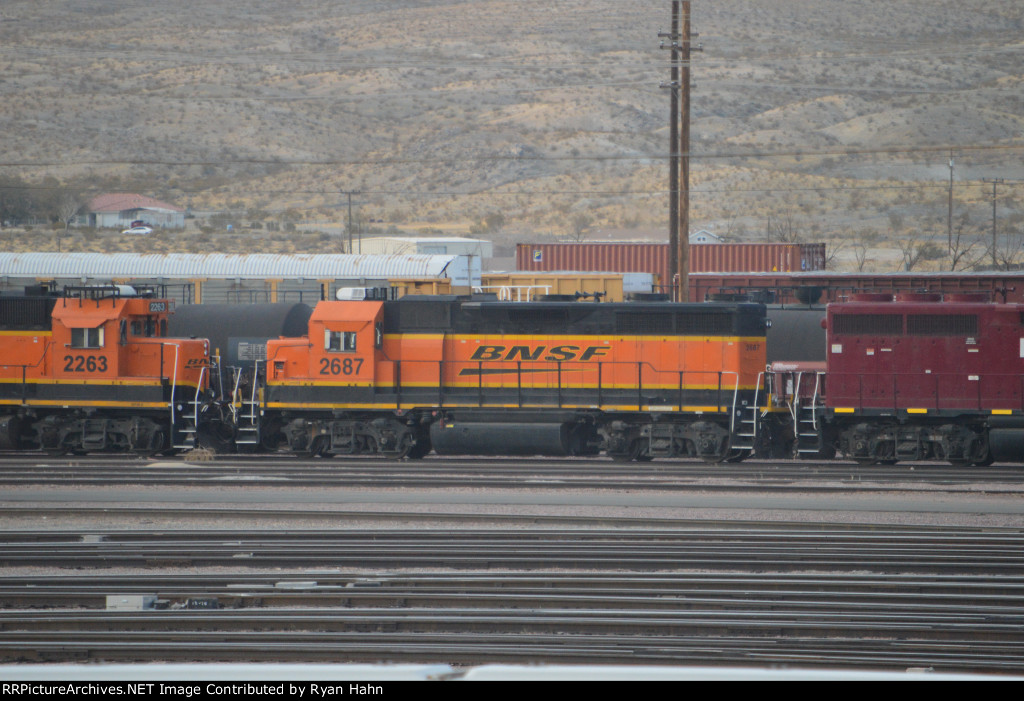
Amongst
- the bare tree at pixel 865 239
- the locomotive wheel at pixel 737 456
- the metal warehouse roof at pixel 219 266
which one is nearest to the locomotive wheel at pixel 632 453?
the locomotive wheel at pixel 737 456

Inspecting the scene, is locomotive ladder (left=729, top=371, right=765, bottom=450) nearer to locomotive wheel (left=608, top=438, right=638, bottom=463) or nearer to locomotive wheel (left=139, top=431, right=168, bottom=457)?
locomotive wheel (left=608, top=438, right=638, bottom=463)

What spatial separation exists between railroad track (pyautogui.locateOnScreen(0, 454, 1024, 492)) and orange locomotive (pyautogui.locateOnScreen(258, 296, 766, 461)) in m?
0.55

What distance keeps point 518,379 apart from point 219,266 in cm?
1886

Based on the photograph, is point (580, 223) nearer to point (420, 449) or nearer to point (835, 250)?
point (835, 250)

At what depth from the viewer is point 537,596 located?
10.3 m

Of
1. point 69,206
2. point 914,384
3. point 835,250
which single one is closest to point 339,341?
point 914,384

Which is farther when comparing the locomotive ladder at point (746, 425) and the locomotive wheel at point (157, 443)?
the locomotive wheel at point (157, 443)

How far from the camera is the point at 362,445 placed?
845 inches

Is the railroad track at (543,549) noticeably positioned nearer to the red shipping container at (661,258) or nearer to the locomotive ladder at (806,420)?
the locomotive ladder at (806,420)

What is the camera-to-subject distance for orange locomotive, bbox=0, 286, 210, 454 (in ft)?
69.6

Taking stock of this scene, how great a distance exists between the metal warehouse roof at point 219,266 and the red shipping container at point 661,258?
12.6m

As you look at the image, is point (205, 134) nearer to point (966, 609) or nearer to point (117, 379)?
point (117, 379)

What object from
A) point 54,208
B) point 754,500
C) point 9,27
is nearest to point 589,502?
point 754,500

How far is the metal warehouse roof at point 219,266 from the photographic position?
35969mm
